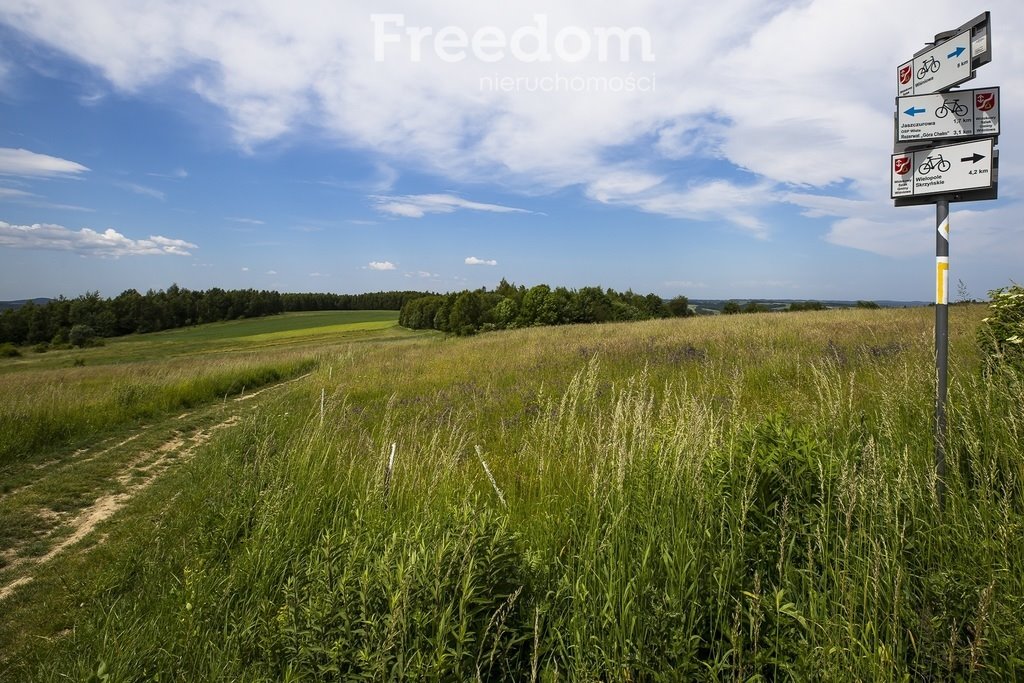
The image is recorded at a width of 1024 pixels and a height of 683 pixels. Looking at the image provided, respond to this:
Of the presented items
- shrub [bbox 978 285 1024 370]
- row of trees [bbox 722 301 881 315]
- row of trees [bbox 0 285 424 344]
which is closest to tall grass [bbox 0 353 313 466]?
shrub [bbox 978 285 1024 370]

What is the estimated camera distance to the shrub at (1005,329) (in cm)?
593

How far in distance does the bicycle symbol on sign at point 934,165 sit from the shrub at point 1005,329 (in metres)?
3.06

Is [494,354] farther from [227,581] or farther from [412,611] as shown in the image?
[412,611]

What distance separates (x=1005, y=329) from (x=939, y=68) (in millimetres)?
4330

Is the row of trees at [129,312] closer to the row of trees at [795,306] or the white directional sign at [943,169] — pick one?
the row of trees at [795,306]

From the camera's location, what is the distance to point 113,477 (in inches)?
332

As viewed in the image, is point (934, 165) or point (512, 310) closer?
point (934, 165)

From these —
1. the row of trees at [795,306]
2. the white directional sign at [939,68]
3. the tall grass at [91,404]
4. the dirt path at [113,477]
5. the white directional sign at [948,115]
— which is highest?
the white directional sign at [939,68]

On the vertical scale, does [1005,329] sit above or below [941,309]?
below

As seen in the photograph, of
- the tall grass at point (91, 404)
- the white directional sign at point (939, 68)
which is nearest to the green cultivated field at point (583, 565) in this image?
the white directional sign at point (939, 68)

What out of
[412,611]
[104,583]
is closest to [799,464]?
[412,611]

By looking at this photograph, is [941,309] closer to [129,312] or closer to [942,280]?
[942,280]

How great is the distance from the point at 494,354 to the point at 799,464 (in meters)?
13.0

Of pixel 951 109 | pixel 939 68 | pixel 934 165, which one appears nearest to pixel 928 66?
pixel 939 68
